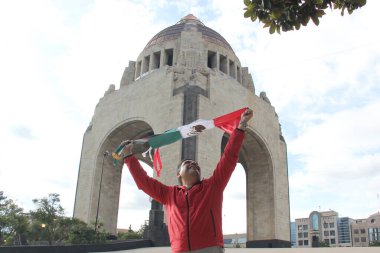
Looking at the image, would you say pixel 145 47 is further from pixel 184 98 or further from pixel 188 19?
pixel 184 98

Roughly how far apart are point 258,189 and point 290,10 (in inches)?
816

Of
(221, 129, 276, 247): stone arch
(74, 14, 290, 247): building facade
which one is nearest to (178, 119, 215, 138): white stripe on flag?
(74, 14, 290, 247): building facade

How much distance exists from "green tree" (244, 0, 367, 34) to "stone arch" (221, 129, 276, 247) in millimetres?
18751

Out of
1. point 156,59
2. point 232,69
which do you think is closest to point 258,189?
point 232,69

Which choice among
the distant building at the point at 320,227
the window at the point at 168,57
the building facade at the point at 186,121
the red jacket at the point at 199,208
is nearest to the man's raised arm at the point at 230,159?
the red jacket at the point at 199,208

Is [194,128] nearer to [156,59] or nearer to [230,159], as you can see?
[230,159]

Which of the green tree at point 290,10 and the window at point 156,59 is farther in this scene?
the window at point 156,59

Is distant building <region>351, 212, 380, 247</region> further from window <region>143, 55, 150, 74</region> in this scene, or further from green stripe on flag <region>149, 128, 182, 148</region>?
green stripe on flag <region>149, 128, 182, 148</region>

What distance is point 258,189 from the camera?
906 inches

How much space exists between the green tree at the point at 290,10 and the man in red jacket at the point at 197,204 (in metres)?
Answer: 0.81

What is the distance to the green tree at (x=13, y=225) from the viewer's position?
21.9 metres

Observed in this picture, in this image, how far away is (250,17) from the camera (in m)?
3.08

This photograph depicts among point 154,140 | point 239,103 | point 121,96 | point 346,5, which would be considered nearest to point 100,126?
point 121,96

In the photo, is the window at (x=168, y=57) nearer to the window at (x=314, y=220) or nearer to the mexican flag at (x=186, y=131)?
the mexican flag at (x=186, y=131)
